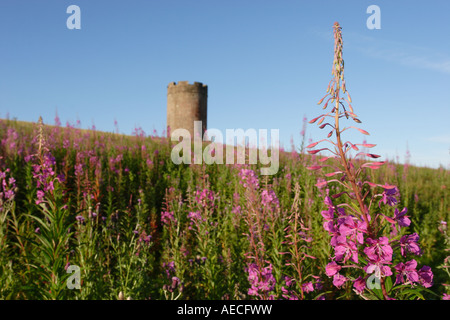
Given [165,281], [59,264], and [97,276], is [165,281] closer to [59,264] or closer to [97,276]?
[97,276]

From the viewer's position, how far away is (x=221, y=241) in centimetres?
474

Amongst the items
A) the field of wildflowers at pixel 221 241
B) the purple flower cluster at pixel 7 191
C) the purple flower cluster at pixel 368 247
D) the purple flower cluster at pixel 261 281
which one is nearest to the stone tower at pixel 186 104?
the field of wildflowers at pixel 221 241

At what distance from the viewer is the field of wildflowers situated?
1.40m

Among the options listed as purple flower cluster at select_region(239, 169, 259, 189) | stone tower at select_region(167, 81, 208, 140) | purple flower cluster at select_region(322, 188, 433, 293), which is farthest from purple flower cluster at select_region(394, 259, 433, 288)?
stone tower at select_region(167, 81, 208, 140)

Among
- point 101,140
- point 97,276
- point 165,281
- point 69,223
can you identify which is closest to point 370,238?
point 69,223

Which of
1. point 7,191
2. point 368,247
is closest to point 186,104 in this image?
point 7,191

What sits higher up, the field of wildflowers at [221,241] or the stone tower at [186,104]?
→ the stone tower at [186,104]

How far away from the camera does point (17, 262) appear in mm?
→ 4363

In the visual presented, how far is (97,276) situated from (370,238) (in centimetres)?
330

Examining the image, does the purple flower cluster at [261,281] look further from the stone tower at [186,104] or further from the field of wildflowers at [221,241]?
the stone tower at [186,104]

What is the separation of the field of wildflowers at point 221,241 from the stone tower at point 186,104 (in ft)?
65.4

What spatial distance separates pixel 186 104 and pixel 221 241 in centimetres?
2531

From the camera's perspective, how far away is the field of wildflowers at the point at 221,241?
1.40 meters
